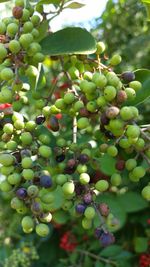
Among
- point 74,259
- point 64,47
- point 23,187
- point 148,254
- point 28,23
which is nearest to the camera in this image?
point 23,187

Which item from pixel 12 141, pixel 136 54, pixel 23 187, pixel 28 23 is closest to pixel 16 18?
pixel 28 23

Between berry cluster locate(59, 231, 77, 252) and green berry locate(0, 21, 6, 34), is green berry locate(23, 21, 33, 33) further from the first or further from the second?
berry cluster locate(59, 231, 77, 252)

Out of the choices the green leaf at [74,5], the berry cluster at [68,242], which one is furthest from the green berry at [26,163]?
the berry cluster at [68,242]

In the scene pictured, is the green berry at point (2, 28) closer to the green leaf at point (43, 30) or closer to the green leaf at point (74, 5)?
the green leaf at point (43, 30)

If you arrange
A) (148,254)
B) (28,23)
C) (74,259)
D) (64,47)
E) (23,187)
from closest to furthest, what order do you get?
(23,187)
(28,23)
(64,47)
(148,254)
(74,259)

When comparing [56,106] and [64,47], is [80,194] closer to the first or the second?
[56,106]

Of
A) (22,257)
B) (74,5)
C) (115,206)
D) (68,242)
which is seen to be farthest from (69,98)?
(68,242)

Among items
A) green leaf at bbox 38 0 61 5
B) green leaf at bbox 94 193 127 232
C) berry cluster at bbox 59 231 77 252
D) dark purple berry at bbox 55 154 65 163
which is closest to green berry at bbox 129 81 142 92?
dark purple berry at bbox 55 154 65 163
